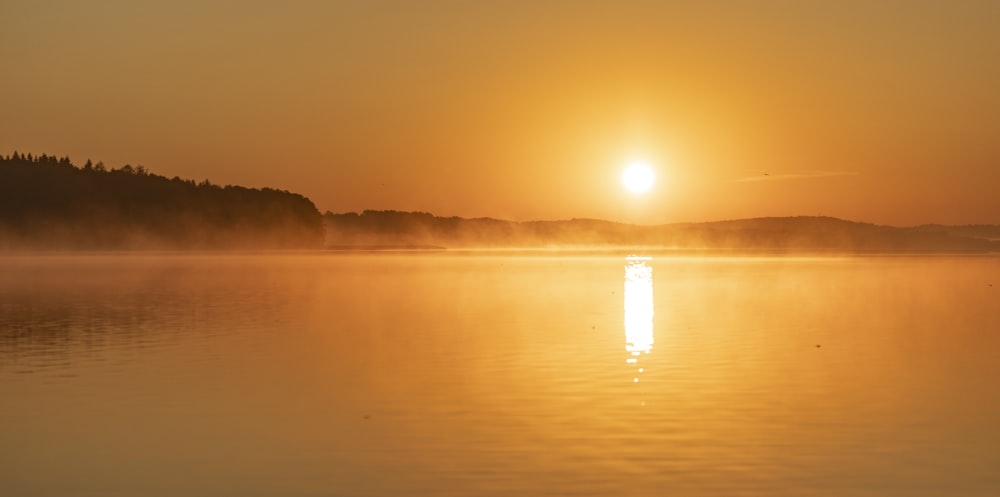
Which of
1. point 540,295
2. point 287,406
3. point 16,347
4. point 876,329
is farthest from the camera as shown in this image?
point 540,295

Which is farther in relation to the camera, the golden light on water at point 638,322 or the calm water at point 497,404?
the golden light on water at point 638,322

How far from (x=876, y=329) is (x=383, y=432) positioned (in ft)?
81.5

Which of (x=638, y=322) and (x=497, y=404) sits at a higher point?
(x=638, y=322)

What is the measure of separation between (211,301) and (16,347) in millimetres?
21767

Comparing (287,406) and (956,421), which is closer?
(956,421)

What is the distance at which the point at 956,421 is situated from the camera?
19.9 meters

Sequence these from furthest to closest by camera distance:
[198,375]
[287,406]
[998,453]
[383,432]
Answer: [198,375], [287,406], [383,432], [998,453]

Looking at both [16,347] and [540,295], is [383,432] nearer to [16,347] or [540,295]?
[16,347]

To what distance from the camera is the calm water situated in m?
15.6

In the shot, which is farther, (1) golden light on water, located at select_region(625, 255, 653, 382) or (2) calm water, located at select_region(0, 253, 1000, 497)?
(1) golden light on water, located at select_region(625, 255, 653, 382)

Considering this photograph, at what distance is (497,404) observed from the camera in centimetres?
2188

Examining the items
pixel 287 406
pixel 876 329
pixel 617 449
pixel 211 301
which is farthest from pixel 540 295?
pixel 617 449

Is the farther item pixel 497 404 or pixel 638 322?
pixel 638 322

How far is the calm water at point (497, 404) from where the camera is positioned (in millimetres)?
15562
